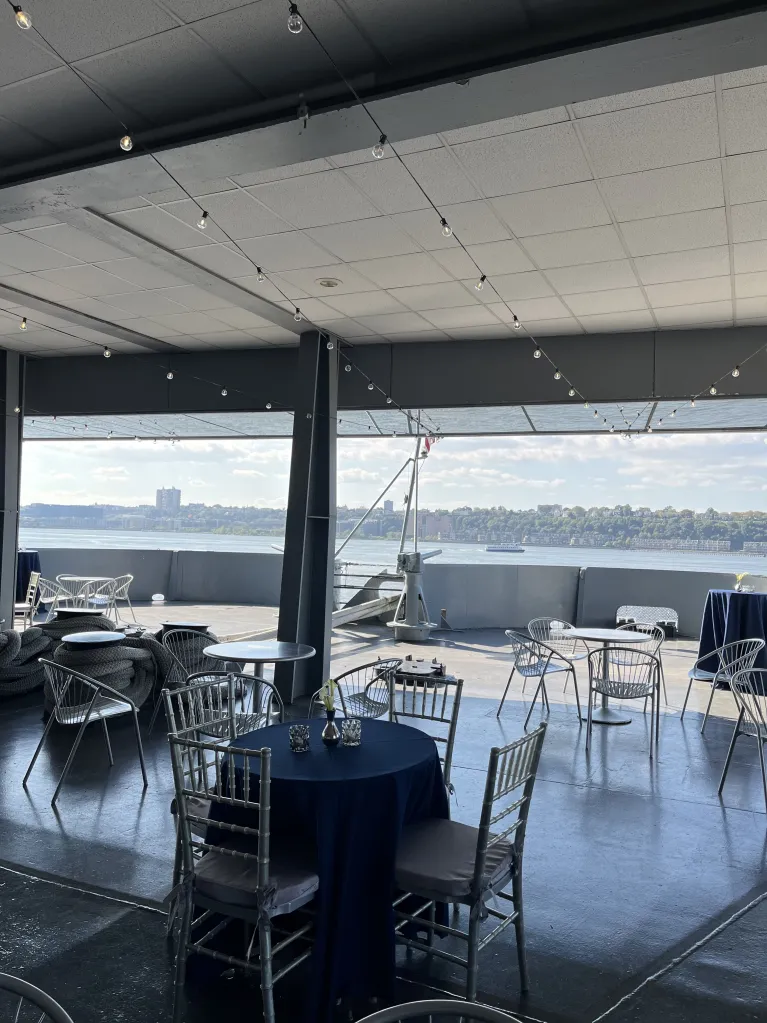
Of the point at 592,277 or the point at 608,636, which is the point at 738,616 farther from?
the point at 592,277

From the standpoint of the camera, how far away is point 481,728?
608cm

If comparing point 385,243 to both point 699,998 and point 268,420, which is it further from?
point 268,420

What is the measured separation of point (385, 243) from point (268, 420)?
547 centimetres

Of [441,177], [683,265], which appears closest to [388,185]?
[441,177]

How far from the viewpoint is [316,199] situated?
428 cm

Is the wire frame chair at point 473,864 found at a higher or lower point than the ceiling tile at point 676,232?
lower

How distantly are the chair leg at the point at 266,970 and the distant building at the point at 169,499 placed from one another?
26760 millimetres

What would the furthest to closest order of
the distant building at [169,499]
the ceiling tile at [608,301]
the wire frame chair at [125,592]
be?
the distant building at [169,499]
the wire frame chair at [125,592]
the ceiling tile at [608,301]

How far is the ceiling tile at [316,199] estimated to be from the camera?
13.3 ft

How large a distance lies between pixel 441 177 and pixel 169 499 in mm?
27090

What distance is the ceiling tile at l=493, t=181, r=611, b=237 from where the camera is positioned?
4082 mm

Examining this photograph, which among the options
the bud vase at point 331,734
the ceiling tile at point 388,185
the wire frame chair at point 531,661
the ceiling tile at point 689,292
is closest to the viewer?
the bud vase at point 331,734

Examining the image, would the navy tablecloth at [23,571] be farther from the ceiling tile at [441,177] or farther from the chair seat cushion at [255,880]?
the chair seat cushion at [255,880]

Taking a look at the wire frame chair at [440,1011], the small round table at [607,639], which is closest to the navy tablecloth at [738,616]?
the small round table at [607,639]
